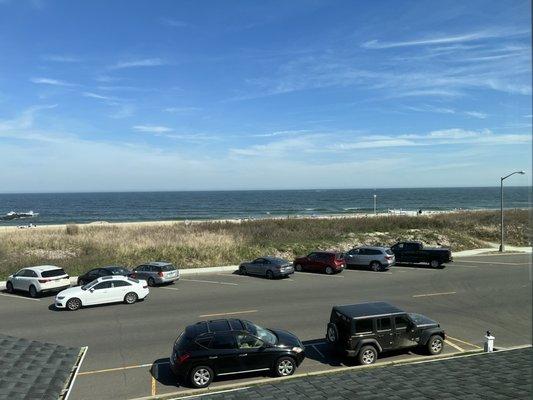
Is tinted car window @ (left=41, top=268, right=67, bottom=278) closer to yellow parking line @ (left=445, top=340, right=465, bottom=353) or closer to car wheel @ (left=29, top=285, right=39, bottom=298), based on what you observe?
car wheel @ (left=29, top=285, right=39, bottom=298)

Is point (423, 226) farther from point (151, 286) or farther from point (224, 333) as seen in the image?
point (224, 333)

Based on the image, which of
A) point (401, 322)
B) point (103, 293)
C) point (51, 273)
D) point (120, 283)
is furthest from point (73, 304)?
point (401, 322)

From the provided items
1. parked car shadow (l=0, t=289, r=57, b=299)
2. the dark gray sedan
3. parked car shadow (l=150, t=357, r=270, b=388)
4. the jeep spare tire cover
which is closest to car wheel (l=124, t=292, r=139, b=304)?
parked car shadow (l=0, t=289, r=57, b=299)

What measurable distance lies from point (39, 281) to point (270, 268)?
12.7 m

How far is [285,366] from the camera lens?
38.7 ft

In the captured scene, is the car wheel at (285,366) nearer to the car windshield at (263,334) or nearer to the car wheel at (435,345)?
the car windshield at (263,334)

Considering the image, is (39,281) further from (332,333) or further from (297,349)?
(332,333)

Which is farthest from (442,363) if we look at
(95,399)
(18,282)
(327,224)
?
(327,224)

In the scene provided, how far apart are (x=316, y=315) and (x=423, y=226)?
32.8 m

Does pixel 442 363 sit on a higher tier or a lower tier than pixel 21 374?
higher

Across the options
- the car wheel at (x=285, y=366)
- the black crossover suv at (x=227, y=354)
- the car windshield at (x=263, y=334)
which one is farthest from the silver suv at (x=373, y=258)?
the car wheel at (x=285, y=366)

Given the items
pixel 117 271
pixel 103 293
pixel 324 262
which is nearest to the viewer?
pixel 103 293

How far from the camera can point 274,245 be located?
36.3 meters

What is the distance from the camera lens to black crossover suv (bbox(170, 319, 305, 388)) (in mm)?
11375
